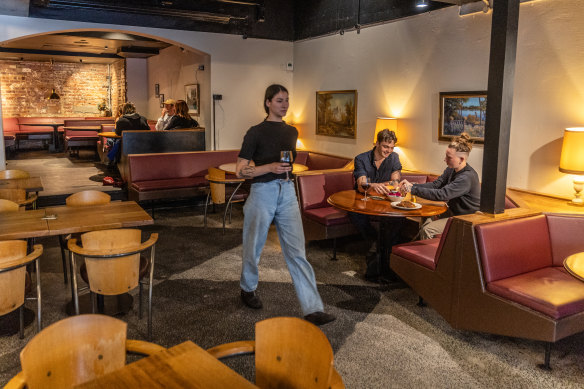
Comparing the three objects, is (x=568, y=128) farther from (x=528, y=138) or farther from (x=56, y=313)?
(x=56, y=313)

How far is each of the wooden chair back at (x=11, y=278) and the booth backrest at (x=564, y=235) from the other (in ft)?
12.2

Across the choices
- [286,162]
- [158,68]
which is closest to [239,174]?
[286,162]

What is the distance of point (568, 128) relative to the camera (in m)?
4.50

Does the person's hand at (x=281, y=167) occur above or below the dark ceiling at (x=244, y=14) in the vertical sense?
below

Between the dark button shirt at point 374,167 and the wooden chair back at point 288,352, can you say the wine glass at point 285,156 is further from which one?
the dark button shirt at point 374,167

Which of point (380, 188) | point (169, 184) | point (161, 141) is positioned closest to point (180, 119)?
point (161, 141)

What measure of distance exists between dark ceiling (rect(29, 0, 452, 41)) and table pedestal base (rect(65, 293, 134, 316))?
182 inches

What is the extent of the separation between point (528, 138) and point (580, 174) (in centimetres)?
92

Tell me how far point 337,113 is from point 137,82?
835cm

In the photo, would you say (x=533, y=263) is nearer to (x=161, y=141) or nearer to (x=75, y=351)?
(x=75, y=351)

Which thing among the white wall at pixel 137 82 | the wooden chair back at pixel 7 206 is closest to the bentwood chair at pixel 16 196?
the wooden chair back at pixel 7 206

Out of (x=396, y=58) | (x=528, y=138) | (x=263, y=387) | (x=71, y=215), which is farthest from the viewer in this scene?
(x=396, y=58)

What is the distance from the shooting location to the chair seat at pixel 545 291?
9.70ft

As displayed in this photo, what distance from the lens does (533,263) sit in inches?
140
